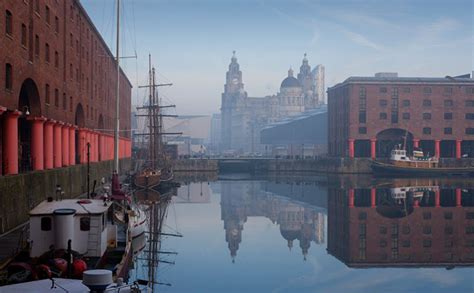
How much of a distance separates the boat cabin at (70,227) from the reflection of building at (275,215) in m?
10.4

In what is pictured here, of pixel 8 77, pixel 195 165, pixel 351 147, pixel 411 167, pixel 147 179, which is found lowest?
pixel 147 179

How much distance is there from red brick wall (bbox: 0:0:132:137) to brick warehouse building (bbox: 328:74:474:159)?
45993 millimetres

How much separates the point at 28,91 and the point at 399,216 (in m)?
28.8

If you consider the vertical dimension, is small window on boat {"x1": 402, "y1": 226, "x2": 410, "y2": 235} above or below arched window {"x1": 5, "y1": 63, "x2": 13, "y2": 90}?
below

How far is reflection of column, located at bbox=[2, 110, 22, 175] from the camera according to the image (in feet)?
107

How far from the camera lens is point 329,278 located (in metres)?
26.1

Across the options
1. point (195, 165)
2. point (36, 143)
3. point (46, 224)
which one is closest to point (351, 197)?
point (36, 143)

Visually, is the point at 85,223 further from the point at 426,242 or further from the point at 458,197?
the point at 458,197

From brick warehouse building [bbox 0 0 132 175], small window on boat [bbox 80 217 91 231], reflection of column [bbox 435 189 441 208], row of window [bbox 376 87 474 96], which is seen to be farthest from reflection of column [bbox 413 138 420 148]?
small window on boat [bbox 80 217 91 231]

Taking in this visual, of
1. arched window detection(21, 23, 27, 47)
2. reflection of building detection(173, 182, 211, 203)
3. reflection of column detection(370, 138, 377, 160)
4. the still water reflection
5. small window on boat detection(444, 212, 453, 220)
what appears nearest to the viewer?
the still water reflection

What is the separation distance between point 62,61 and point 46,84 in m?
6.83

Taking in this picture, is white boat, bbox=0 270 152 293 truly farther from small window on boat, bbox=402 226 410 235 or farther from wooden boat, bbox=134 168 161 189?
wooden boat, bbox=134 168 161 189

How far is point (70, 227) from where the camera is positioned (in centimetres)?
2044

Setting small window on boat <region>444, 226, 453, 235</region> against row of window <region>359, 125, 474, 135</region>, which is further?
row of window <region>359, 125, 474, 135</region>
